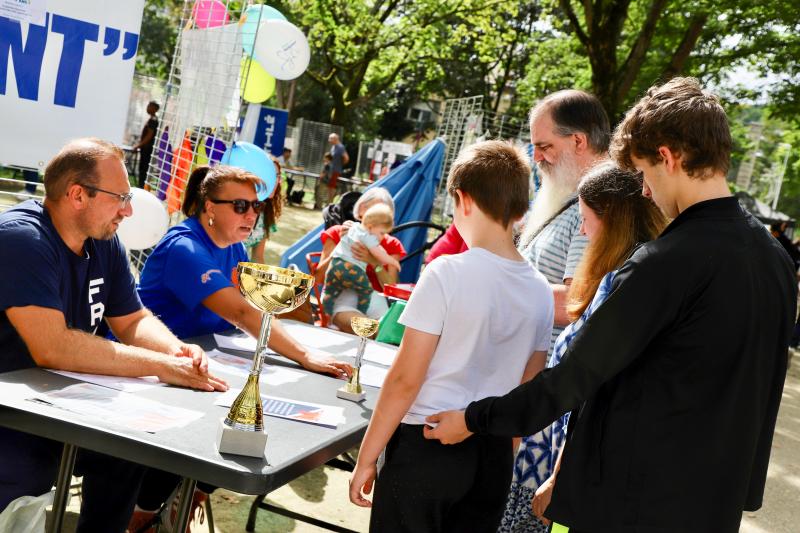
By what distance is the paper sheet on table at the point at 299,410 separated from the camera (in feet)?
7.25

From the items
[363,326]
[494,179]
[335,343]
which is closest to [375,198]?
[335,343]

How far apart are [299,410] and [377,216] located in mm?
3330

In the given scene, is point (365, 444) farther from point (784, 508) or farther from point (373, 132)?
point (373, 132)

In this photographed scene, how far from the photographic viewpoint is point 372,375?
299cm

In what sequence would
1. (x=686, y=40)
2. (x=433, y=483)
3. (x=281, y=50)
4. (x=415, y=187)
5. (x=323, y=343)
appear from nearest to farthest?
(x=433, y=483) < (x=323, y=343) < (x=281, y=50) < (x=415, y=187) < (x=686, y=40)

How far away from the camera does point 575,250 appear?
260cm

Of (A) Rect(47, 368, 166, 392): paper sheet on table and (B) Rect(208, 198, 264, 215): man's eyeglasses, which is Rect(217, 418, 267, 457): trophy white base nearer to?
(A) Rect(47, 368, 166, 392): paper sheet on table

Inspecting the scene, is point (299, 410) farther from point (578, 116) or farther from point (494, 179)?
point (578, 116)

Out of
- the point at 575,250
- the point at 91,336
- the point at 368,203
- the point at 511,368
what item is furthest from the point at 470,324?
the point at 368,203

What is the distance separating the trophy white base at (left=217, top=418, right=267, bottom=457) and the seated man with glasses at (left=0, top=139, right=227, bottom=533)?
1.85ft

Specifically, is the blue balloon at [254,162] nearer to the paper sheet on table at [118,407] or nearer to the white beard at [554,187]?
the white beard at [554,187]

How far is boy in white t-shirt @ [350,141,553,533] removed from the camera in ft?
6.18

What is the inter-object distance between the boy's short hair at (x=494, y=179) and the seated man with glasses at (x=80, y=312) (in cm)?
97

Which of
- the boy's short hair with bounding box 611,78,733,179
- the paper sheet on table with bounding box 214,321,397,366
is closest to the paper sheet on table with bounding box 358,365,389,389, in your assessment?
the paper sheet on table with bounding box 214,321,397,366
